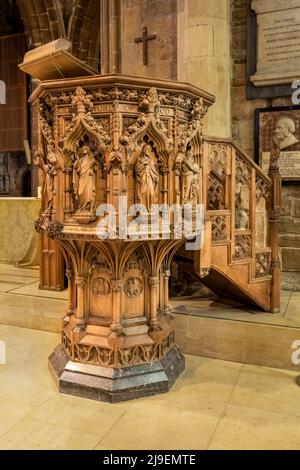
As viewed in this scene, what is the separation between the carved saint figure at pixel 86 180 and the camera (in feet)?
7.45

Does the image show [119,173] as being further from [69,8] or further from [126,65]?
[69,8]

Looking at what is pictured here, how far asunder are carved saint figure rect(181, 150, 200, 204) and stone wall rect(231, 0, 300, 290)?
5.79 feet

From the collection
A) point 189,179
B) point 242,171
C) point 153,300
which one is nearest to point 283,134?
point 242,171

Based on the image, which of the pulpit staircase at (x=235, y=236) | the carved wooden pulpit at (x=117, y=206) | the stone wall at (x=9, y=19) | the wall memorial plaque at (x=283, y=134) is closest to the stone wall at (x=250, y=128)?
the wall memorial plaque at (x=283, y=134)

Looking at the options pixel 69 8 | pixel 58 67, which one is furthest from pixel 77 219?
pixel 69 8

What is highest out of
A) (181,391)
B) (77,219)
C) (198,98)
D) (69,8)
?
(69,8)

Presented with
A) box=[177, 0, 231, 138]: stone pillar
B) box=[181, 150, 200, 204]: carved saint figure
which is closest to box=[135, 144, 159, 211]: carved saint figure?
box=[181, 150, 200, 204]: carved saint figure

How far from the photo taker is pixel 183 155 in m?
2.38

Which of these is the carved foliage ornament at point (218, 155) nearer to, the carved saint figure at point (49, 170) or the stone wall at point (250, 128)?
the carved saint figure at point (49, 170)

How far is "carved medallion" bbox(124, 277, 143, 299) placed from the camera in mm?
2499

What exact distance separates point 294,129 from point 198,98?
1.77 meters

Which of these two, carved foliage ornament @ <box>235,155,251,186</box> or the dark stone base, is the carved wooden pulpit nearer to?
the dark stone base

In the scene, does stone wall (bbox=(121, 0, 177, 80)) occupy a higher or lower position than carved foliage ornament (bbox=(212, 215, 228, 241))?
higher

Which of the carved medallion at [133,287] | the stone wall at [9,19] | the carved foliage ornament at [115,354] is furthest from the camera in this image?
the stone wall at [9,19]
